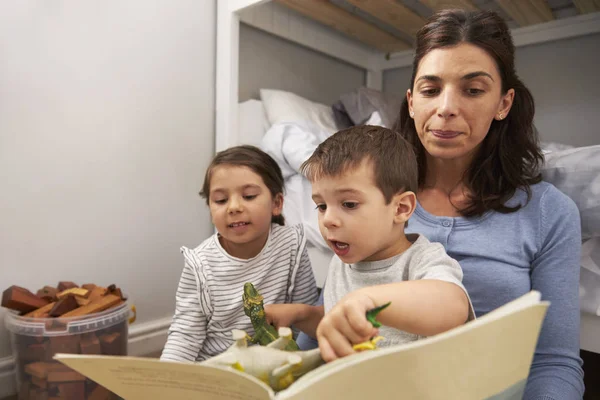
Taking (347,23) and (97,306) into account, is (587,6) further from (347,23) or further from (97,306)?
(97,306)

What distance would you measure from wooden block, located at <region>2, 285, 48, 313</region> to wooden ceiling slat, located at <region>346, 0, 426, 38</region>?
117 cm

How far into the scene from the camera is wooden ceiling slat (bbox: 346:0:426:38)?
53.6 inches

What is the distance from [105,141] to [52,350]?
21.3 inches

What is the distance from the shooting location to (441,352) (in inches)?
10.4

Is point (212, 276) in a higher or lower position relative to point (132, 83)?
lower

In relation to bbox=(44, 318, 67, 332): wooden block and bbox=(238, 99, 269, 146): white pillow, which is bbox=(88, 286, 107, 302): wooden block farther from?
bbox=(238, 99, 269, 146): white pillow

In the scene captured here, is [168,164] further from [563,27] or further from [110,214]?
[563,27]

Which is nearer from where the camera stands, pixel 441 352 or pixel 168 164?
pixel 441 352

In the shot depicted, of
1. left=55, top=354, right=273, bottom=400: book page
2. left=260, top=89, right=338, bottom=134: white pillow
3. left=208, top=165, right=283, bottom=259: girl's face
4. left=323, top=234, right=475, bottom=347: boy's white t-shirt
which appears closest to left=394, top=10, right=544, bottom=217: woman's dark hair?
left=323, top=234, right=475, bottom=347: boy's white t-shirt

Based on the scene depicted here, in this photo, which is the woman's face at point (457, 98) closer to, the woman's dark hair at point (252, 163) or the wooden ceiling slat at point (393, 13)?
the woman's dark hair at point (252, 163)

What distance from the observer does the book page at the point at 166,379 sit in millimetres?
280

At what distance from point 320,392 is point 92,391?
2.70ft

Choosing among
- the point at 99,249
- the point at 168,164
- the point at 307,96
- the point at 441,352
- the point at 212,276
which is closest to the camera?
the point at 441,352

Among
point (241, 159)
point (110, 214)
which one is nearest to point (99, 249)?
point (110, 214)
